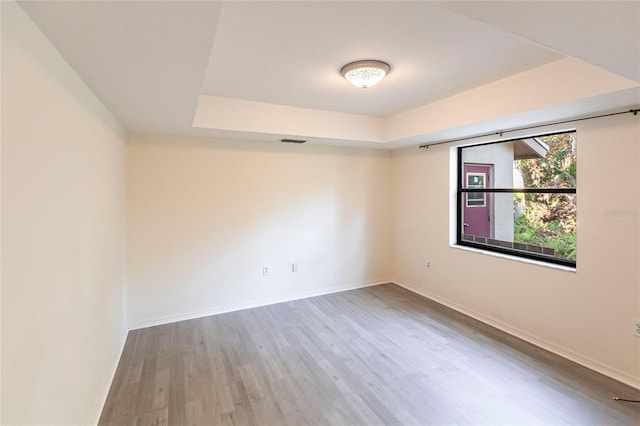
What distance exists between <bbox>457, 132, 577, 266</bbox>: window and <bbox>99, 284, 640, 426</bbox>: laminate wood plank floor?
99cm

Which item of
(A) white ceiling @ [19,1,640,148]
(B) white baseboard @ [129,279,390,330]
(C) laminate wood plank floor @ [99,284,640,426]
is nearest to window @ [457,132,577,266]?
(A) white ceiling @ [19,1,640,148]

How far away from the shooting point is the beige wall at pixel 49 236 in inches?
39.7

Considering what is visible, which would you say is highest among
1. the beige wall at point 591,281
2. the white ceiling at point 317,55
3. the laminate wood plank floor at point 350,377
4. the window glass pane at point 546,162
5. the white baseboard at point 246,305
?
the white ceiling at point 317,55

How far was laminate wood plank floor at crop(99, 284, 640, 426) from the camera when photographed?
6.67 feet

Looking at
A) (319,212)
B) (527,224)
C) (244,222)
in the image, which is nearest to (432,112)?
(527,224)

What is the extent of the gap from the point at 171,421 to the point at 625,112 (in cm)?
394

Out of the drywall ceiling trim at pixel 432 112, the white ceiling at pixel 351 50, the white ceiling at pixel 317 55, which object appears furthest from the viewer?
the drywall ceiling trim at pixel 432 112

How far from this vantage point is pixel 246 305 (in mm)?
3920

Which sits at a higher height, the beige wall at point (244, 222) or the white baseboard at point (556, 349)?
the beige wall at point (244, 222)

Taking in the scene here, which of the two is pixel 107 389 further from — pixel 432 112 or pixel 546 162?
pixel 546 162

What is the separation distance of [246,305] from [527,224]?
3.36 metres

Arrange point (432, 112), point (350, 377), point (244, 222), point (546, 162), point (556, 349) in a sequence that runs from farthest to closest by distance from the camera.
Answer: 1. point (244, 222)
2. point (432, 112)
3. point (546, 162)
4. point (556, 349)
5. point (350, 377)

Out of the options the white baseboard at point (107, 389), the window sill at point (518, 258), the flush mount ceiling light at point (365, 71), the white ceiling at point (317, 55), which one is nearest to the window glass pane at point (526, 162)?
the white ceiling at point (317, 55)

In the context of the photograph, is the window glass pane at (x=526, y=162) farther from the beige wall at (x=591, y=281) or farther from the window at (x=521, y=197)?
the beige wall at (x=591, y=281)
